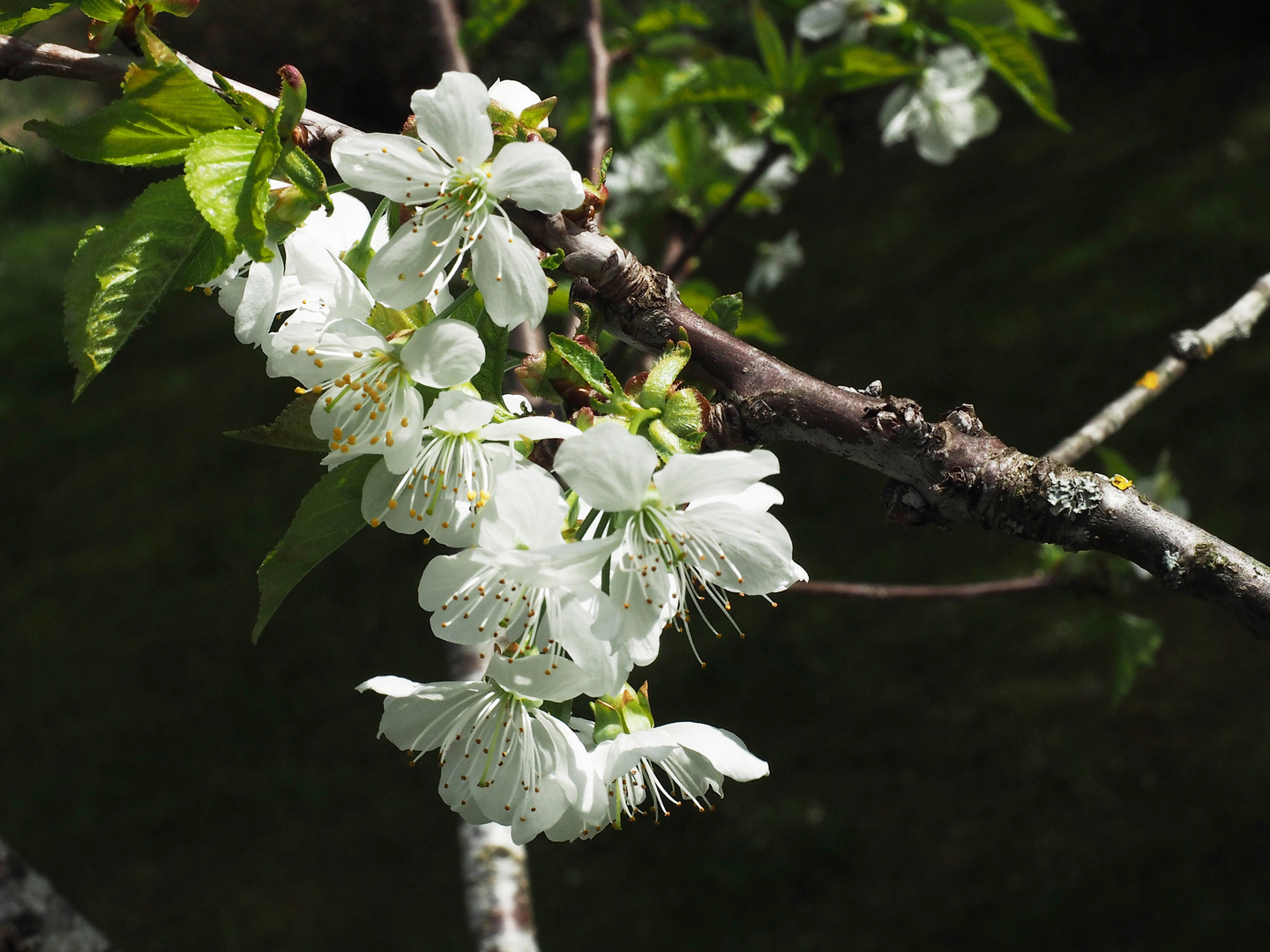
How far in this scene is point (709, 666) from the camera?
3812 millimetres

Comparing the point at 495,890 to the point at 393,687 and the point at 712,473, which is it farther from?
the point at 712,473

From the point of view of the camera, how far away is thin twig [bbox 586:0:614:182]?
1.70 m

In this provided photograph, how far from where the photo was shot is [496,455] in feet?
2.18

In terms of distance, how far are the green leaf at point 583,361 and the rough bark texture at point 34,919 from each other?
96 centimetres

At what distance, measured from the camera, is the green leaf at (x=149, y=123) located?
65 cm

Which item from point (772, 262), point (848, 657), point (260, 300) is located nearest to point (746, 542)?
point (260, 300)

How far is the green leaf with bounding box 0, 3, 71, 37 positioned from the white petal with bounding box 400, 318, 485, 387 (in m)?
0.35

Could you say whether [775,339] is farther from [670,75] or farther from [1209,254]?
[1209,254]

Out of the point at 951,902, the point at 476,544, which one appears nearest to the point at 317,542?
the point at 476,544

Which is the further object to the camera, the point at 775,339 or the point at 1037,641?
the point at 1037,641

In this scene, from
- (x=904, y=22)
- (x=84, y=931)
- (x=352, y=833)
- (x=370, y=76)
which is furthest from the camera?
(x=370, y=76)

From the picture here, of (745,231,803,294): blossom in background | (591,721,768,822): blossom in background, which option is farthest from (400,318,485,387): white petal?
(745,231,803,294): blossom in background

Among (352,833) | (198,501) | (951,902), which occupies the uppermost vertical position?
(951,902)

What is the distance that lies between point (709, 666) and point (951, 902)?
3.90 ft
